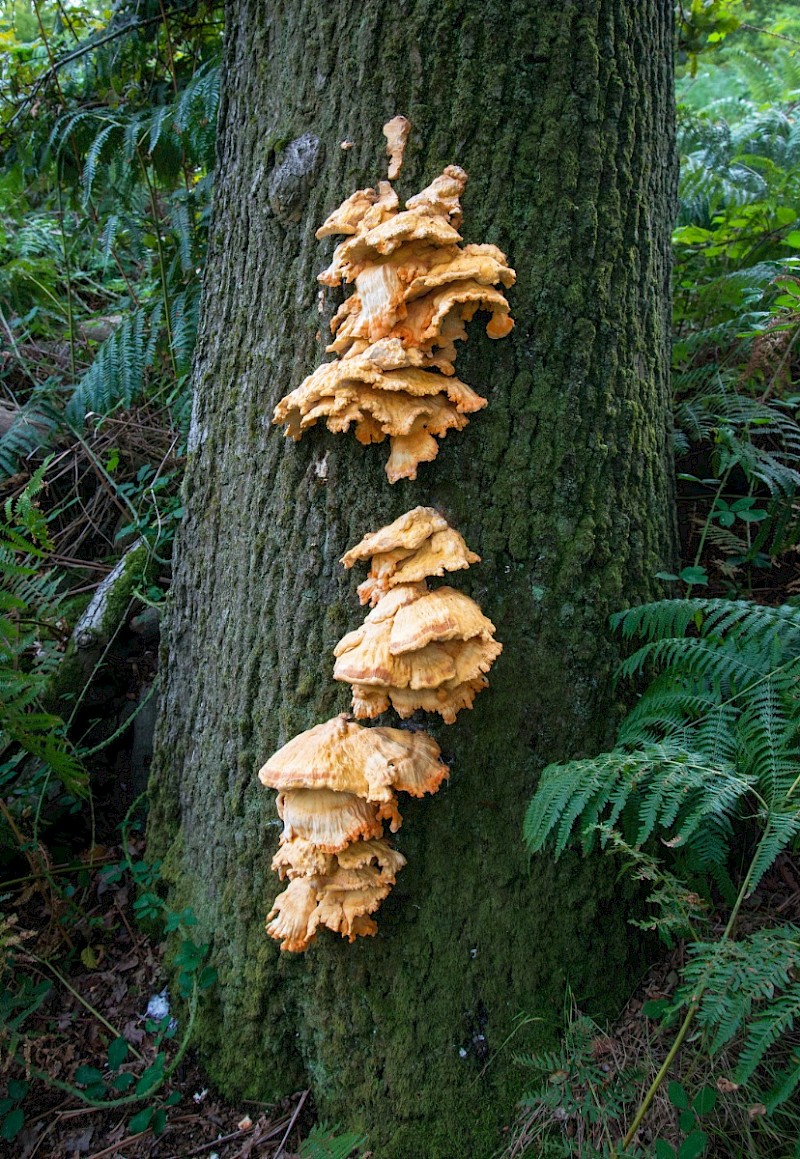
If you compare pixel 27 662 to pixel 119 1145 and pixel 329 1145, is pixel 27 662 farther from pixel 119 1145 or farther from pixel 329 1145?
pixel 329 1145

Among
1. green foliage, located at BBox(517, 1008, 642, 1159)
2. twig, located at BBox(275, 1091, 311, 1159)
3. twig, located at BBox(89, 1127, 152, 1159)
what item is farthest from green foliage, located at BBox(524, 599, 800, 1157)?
twig, located at BBox(89, 1127, 152, 1159)

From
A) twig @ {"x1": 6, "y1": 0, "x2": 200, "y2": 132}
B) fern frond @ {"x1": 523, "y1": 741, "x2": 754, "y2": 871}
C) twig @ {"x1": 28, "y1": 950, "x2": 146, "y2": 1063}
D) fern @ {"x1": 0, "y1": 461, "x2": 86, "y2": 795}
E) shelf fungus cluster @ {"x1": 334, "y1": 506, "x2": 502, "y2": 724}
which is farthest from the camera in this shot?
twig @ {"x1": 6, "y1": 0, "x2": 200, "y2": 132}

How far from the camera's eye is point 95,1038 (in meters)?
2.83

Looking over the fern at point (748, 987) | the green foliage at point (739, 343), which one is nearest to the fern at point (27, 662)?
the fern at point (748, 987)

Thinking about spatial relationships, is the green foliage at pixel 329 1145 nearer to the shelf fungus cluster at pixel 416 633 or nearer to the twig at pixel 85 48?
the shelf fungus cluster at pixel 416 633

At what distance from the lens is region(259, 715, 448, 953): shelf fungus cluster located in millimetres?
2088

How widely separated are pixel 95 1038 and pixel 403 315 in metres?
3.04

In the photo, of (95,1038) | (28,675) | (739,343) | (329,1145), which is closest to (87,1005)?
(95,1038)

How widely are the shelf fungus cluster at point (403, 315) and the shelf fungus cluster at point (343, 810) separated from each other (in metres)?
0.88

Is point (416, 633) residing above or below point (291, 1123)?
above

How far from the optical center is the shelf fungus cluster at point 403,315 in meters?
2.19

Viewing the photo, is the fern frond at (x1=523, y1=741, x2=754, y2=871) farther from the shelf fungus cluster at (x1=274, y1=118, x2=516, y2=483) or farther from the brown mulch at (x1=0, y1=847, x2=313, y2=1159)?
the brown mulch at (x1=0, y1=847, x2=313, y2=1159)

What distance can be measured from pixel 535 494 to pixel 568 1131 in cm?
201

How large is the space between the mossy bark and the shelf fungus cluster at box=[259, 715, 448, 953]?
0.19m
